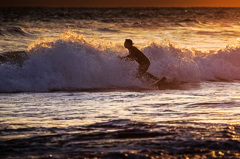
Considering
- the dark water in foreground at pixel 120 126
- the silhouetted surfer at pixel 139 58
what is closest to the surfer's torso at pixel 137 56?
the silhouetted surfer at pixel 139 58

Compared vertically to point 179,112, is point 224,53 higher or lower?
higher

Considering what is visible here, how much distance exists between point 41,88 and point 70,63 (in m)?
2.26

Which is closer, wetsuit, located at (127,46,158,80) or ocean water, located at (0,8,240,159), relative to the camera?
ocean water, located at (0,8,240,159)

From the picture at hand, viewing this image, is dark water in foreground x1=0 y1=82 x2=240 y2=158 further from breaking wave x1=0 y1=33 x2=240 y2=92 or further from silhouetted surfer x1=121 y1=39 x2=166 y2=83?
silhouetted surfer x1=121 y1=39 x2=166 y2=83

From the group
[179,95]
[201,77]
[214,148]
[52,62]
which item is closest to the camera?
[214,148]

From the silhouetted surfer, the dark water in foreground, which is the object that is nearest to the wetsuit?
the silhouetted surfer

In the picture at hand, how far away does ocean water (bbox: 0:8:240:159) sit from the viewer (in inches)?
259

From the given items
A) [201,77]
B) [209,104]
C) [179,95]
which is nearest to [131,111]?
[209,104]

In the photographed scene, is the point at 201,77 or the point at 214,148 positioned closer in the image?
the point at 214,148

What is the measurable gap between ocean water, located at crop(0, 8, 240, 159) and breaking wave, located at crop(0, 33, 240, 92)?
1.2 inches

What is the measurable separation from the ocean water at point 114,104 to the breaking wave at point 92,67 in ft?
0.10

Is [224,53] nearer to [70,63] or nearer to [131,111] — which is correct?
[70,63]

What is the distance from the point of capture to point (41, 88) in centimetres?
1348

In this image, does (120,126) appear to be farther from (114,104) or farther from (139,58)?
(139,58)
